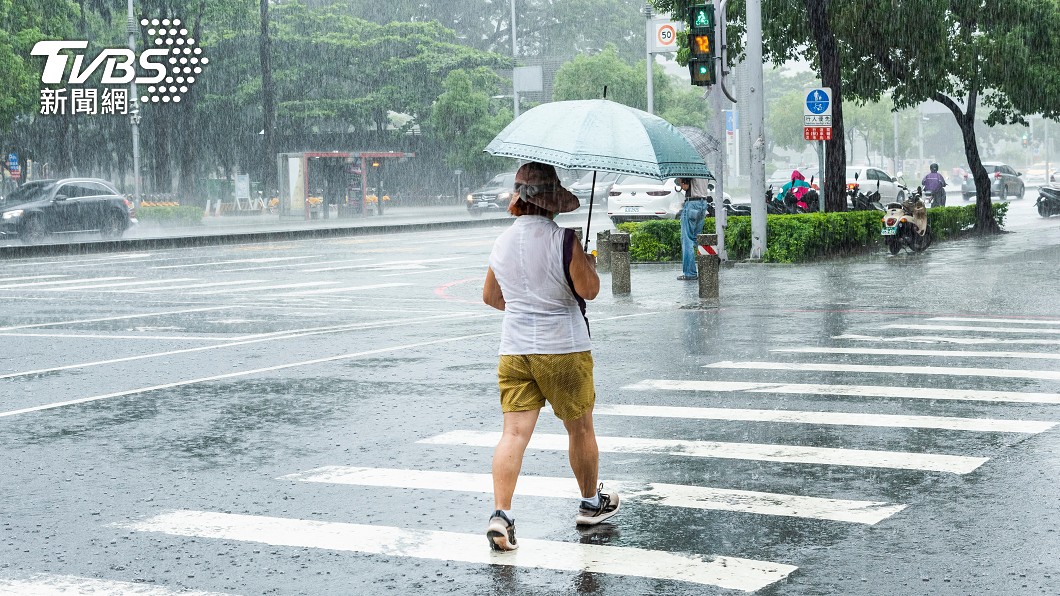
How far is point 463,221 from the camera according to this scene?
141 feet

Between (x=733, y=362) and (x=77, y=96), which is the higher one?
(x=77, y=96)

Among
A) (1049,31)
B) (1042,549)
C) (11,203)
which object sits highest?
(1049,31)

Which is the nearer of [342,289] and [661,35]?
[342,289]

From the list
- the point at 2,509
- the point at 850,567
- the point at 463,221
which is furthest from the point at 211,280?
the point at 463,221

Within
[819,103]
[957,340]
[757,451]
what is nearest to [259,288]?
→ [819,103]

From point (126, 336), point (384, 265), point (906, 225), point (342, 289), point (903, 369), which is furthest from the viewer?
point (384, 265)

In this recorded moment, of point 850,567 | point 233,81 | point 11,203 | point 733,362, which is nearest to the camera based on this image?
point 850,567

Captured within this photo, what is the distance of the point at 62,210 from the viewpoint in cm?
3369

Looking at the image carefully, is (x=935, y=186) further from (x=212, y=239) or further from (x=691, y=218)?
(x=691, y=218)

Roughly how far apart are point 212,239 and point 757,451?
92.8 feet

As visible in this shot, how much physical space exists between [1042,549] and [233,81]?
53250 mm

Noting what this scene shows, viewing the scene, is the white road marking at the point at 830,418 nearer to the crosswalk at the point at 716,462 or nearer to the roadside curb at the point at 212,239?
the crosswalk at the point at 716,462

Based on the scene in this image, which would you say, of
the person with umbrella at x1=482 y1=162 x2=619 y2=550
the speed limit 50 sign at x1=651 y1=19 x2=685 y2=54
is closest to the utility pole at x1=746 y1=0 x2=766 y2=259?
the person with umbrella at x1=482 y1=162 x2=619 y2=550

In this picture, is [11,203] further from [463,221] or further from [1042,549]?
[1042,549]
